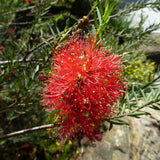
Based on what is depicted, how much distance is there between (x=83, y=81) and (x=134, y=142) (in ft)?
4.78

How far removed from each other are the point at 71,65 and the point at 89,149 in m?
1.82

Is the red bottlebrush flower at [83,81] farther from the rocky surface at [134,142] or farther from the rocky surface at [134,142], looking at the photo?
the rocky surface at [134,142]

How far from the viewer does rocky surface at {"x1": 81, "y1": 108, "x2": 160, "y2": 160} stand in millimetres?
1541

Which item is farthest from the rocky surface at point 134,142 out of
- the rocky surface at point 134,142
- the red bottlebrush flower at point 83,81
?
the red bottlebrush flower at point 83,81

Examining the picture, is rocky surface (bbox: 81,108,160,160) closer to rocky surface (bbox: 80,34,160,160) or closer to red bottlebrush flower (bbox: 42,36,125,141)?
rocky surface (bbox: 80,34,160,160)

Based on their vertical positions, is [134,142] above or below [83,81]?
below

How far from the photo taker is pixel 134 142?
1.66 meters

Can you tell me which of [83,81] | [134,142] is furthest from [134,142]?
[83,81]

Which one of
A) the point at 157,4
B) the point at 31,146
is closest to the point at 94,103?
the point at 157,4

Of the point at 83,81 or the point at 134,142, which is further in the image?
the point at 134,142

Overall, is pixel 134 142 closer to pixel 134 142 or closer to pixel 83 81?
pixel 134 142

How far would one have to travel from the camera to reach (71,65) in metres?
0.66

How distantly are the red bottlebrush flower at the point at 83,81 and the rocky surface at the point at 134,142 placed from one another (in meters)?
1.23

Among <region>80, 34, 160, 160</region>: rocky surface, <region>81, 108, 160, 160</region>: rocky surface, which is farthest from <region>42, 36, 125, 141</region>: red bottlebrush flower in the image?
<region>81, 108, 160, 160</region>: rocky surface
